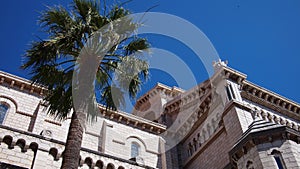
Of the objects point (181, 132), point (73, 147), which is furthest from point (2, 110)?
point (73, 147)

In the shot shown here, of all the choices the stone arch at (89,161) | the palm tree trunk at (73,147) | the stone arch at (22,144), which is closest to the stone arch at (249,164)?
the stone arch at (89,161)

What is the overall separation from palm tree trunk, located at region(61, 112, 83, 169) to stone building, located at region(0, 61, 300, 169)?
484 centimetres

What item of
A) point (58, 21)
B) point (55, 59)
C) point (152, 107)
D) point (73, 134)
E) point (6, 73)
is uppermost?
point (152, 107)

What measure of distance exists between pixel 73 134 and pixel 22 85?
487 inches

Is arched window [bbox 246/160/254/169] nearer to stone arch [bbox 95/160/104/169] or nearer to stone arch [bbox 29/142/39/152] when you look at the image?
stone arch [bbox 95/160/104/169]

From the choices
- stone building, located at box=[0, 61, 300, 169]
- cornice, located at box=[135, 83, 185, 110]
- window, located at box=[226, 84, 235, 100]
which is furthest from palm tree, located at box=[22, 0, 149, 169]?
cornice, located at box=[135, 83, 185, 110]

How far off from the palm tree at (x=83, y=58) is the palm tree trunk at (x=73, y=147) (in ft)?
1.82

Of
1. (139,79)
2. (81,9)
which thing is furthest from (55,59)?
(139,79)

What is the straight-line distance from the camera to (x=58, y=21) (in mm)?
11742

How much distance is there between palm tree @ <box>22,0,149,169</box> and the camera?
1101 centimetres

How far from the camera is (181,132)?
946 inches

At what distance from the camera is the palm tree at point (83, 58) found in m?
11.0

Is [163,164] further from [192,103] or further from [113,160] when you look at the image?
[113,160]

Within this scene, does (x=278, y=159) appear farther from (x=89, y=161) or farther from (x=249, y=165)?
(x=89, y=161)
